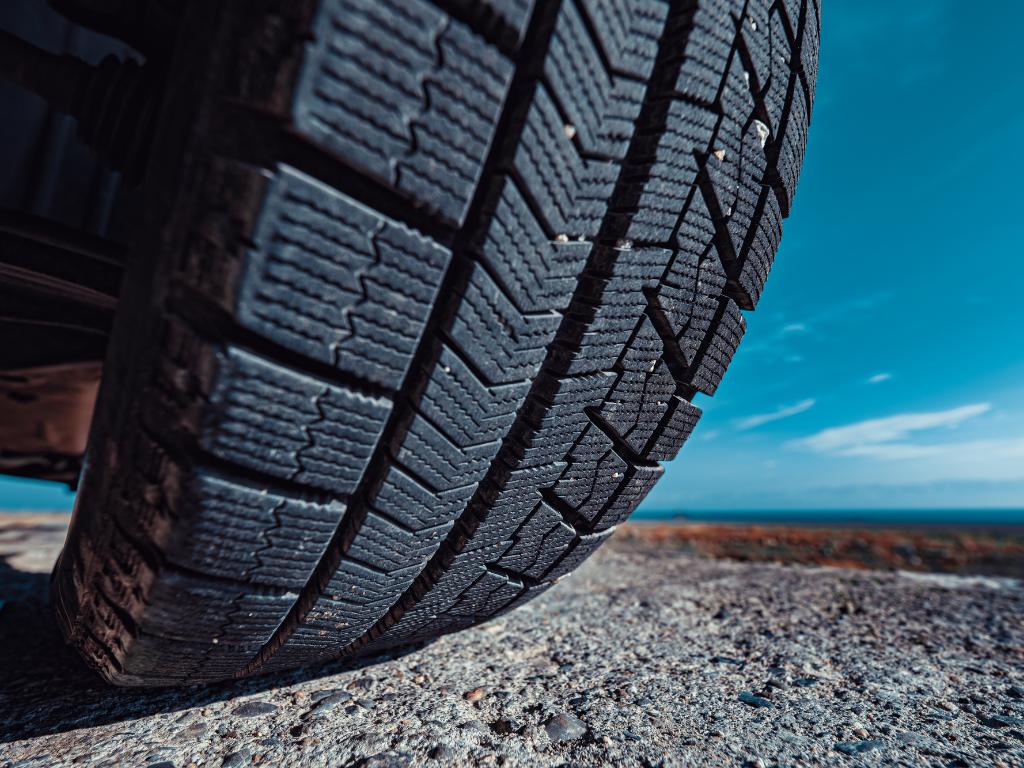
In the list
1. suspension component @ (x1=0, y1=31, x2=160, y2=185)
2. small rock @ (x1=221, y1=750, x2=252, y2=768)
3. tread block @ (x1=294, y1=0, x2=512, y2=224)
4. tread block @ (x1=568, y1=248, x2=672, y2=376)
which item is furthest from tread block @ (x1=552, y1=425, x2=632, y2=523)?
suspension component @ (x1=0, y1=31, x2=160, y2=185)

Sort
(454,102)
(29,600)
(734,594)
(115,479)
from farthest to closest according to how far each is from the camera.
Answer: (734,594) → (29,600) → (115,479) → (454,102)

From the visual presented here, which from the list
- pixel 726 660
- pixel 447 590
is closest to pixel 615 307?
pixel 447 590

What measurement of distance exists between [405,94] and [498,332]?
0.29 m

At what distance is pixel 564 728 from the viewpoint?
894mm

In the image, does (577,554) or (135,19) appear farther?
(577,554)

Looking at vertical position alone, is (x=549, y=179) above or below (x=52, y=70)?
below

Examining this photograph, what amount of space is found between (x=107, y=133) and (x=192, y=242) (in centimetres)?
31

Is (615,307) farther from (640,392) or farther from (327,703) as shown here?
(327,703)

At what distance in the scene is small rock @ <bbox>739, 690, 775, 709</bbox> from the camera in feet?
3.31

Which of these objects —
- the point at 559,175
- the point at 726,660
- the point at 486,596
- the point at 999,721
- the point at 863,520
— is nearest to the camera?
the point at 559,175

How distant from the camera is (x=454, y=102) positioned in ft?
1.77

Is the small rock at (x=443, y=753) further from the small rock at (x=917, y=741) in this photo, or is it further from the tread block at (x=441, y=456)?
the small rock at (x=917, y=741)

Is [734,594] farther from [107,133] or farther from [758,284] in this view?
[107,133]

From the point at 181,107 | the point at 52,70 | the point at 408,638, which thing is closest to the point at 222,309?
the point at 181,107
